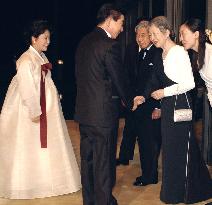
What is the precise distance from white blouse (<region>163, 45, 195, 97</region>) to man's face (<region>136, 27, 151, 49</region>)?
0.86 m

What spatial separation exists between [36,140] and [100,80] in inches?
42.0

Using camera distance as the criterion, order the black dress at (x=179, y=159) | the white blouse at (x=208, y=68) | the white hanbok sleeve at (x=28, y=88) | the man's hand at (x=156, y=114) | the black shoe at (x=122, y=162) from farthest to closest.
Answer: the black shoe at (x=122, y=162), the man's hand at (x=156, y=114), the white hanbok sleeve at (x=28, y=88), the black dress at (x=179, y=159), the white blouse at (x=208, y=68)

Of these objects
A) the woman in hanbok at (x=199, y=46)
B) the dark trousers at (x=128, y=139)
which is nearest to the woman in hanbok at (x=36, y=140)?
the dark trousers at (x=128, y=139)

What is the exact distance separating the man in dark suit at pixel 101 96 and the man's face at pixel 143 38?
1098 millimetres

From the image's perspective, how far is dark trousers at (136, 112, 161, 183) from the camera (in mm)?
4582

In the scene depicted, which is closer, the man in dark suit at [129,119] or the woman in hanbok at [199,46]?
the woman in hanbok at [199,46]

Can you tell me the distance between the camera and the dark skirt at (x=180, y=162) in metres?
3.89

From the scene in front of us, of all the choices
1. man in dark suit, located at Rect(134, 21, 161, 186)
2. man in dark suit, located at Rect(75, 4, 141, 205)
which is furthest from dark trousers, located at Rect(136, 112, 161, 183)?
man in dark suit, located at Rect(75, 4, 141, 205)

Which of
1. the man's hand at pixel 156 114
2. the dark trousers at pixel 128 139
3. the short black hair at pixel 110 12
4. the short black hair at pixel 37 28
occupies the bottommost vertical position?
the dark trousers at pixel 128 139

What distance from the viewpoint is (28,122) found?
13.8 ft

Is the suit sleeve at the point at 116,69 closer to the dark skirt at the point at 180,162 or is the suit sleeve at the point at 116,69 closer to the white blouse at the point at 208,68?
the dark skirt at the point at 180,162

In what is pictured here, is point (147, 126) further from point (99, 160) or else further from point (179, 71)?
point (99, 160)

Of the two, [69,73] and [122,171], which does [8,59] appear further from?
[122,171]

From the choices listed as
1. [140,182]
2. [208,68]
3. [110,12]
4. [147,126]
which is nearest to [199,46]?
[208,68]
